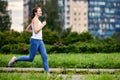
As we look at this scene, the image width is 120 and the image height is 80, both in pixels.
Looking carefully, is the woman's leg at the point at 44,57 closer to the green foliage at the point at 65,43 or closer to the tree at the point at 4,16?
the green foliage at the point at 65,43

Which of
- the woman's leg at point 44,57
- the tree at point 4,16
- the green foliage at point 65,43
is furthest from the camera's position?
the tree at point 4,16

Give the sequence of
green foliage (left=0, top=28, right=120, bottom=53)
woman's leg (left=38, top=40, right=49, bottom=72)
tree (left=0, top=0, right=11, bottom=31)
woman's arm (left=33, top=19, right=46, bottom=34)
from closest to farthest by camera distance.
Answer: woman's leg (left=38, top=40, right=49, bottom=72), woman's arm (left=33, top=19, right=46, bottom=34), green foliage (left=0, top=28, right=120, bottom=53), tree (left=0, top=0, right=11, bottom=31)

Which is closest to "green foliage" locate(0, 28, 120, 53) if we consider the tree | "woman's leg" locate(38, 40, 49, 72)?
"woman's leg" locate(38, 40, 49, 72)

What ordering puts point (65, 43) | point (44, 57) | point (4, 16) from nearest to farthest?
point (44, 57), point (65, 43), point (4, 16)

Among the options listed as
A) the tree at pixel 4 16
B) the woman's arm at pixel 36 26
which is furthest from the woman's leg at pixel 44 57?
the tree at pixel 4 16

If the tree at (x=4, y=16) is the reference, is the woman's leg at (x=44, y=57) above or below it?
above

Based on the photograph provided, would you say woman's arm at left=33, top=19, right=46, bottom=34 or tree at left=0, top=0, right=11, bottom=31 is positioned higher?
woman's arm at left=33, top=19, right=46, bottom=34

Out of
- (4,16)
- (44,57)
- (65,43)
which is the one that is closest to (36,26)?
(44,57)

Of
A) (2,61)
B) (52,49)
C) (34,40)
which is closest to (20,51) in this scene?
(52,49)

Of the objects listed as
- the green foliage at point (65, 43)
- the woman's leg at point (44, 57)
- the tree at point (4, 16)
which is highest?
the woman's leg at point (44, 57)

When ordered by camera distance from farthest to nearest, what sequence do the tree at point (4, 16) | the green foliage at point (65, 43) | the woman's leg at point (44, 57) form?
the tree at point (4, 16)
the green foliage at point (65, 43)
the woman's leg at point (44, 57)

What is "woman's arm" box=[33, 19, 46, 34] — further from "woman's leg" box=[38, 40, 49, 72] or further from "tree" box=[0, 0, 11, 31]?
"tree" box=[0, 0, 11, 31]

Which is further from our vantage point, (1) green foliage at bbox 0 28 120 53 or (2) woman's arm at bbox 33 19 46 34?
(1) green foliage at bbox 0 28 120 53

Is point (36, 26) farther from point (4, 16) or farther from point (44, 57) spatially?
point (4, 16)
